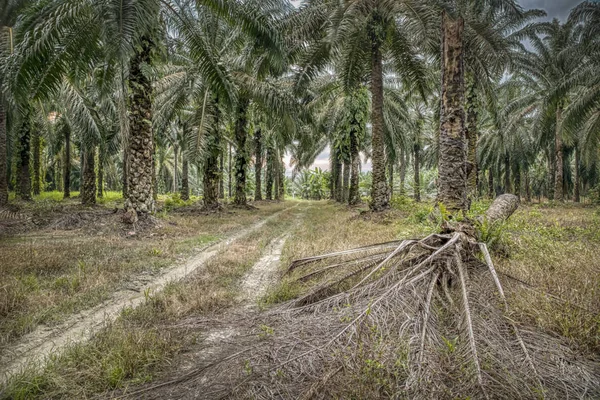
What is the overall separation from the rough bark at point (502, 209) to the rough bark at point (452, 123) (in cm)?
55

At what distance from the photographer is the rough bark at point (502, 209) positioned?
19.0ft

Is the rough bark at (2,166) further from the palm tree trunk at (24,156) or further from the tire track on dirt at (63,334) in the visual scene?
the tire track on dirt at (63,334)

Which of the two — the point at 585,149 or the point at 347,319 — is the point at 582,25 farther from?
the point at 347,319

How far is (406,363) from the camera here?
2.05m

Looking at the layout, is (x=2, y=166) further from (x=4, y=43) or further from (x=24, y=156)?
(x=24, y=156)

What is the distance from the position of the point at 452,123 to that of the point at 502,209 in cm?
215

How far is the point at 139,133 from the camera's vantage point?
30.9 feet

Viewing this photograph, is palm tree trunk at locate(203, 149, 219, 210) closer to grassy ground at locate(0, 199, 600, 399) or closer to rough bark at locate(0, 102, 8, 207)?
rough bark at locate(0, 102, 8, 207)

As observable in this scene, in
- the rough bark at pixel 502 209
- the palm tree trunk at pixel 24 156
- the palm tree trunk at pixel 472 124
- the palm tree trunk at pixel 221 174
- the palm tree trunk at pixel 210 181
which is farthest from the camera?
the palm tree trunk at pixel 221 174

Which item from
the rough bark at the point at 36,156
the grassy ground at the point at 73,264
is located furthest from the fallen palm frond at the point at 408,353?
the rough bark at the point at 36,156

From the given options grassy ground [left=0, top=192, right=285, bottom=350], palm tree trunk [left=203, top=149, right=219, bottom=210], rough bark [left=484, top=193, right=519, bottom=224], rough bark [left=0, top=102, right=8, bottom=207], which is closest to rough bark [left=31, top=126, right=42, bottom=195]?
rough bark [left=0, top=102, right=8, bottom=207]

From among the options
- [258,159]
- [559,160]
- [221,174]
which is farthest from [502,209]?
[258,159]

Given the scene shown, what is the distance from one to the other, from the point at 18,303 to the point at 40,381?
6.30 feet

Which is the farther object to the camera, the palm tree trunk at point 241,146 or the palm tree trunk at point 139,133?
the palm tree trunk at point 241,146
